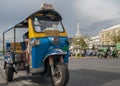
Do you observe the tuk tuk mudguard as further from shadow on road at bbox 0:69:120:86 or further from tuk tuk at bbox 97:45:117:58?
tuk tuk at bbox 97:45:117:58

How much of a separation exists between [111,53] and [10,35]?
50.2m

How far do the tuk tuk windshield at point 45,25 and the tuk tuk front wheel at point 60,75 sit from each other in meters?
1.70

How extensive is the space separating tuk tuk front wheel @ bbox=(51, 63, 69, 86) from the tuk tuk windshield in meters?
1.70

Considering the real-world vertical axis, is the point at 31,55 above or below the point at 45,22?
below

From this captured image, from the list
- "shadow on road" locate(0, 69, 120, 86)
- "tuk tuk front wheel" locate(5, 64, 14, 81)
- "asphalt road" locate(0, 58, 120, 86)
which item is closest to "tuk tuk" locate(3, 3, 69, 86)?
"shadow on road" locate(0, 69, 120, 86)

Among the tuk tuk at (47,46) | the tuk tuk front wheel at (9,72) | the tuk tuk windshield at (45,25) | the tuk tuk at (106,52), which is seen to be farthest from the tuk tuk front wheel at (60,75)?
the tuk tuk at (106,52)

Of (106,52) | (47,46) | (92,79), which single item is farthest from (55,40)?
(106,52)

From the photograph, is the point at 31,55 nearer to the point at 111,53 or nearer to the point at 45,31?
the point at 45,31

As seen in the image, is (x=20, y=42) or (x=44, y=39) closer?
(x=44, y=39)

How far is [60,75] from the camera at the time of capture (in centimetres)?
954

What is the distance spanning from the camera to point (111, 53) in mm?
61875

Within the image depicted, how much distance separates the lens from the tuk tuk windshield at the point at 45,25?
10.7 m

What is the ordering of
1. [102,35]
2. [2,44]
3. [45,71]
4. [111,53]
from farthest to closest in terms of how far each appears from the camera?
1. [102,35]
2. [111,53]
3. [2,44]
4. [45,71]

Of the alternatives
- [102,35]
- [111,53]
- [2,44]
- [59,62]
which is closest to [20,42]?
[2,44]
